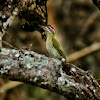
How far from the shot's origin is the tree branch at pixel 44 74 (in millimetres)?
2939

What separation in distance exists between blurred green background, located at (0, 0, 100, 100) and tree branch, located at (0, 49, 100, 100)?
617 cm

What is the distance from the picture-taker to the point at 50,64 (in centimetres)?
305

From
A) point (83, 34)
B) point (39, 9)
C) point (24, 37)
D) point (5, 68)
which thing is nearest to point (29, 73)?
point (5, 68)

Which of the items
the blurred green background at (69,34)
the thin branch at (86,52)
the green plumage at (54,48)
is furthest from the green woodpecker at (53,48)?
the blurred green background at (69,34)

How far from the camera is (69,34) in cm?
1068

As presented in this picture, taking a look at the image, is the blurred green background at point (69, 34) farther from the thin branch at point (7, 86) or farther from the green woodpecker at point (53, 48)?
the green woodpecker at point (53, 48)

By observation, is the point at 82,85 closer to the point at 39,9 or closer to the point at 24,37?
the point at 39,9

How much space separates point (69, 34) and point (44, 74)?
25.5 feet

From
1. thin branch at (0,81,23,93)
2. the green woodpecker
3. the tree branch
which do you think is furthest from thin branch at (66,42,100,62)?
the tree branch

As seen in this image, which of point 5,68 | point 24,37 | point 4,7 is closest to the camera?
point 5,68

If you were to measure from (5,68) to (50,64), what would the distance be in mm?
487

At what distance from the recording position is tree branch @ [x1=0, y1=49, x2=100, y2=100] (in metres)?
2.94

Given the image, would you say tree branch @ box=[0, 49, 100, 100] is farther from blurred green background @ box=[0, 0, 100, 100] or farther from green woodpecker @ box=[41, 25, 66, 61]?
blurred green background @ box=[0, 0, 100, 100]

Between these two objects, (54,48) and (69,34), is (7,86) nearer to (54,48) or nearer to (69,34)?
(54,48)
